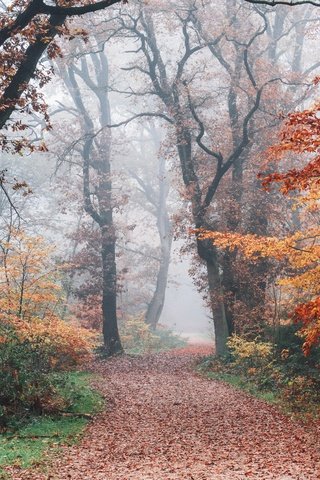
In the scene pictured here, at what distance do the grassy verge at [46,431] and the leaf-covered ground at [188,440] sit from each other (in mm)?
267

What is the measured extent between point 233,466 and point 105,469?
6.06 ft

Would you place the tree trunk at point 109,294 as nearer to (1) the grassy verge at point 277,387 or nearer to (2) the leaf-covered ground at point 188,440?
(1) the grassy verge at point 277,387

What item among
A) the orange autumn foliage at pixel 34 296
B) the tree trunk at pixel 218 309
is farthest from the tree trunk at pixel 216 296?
the orange autumn foliage at pixel 34 296

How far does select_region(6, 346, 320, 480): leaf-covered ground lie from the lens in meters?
6.71

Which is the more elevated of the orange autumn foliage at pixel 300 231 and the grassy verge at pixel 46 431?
the orange autumn foliage at pixel 300 231

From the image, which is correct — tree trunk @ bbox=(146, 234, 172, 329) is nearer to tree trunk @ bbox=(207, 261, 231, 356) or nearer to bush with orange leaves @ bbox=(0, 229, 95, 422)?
tree trunk @ bbox=(207, 261, 231, 356)

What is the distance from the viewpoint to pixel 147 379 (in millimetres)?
15102

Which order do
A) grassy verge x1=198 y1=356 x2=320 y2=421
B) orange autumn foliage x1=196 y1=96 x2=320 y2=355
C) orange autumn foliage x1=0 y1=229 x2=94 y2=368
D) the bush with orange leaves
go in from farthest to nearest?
orange autumn foliage x1=0 y1=229 x2=94 y2=368 → grassy verge x1=198 y1=356 x2=320 y2=421 → the bush with orange leaves → orange autumn foliage x1=196 y1=96 x2=320 y2=355

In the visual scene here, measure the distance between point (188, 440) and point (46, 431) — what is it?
2514 mm

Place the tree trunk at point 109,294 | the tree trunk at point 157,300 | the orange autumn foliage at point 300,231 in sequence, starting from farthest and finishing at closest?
the tree trunk at point 157,300, the tree trunk at point 109,294, the orange autumn foliage at point 300,231

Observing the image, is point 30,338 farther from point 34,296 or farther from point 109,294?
point 109,294

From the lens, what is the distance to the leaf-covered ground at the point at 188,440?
6711 millimetres

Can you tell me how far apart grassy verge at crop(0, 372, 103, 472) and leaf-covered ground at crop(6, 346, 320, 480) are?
0.27 meters

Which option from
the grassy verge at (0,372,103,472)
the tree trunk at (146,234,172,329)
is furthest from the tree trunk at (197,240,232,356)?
the tree trunk at (146,234,172,329)
